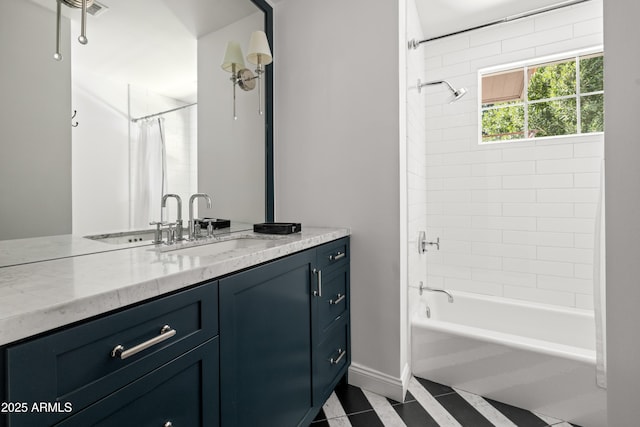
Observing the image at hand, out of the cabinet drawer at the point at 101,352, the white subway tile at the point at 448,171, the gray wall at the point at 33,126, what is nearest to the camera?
the cabinet drawer at the point at 101,352

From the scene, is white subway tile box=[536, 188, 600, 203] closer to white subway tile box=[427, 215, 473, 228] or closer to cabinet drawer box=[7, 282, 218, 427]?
white subway tile box=[427, 215, 473, 228]

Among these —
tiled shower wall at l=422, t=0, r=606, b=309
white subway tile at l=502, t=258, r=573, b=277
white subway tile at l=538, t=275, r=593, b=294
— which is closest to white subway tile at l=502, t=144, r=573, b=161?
tiled shower wall at l=422, t=0, r=606, b=309

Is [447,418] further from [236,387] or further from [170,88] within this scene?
[170,88]

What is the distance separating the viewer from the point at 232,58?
5.91ft

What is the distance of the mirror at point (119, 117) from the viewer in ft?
3.28

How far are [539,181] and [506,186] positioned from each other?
22 cm

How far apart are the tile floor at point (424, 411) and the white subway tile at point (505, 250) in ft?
3.90

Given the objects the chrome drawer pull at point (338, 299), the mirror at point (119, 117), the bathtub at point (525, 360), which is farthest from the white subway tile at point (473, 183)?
the mirror at point (119, 117)

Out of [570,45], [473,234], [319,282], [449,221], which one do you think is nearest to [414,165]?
[449,221]

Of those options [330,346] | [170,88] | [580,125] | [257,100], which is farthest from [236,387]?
[580,125]

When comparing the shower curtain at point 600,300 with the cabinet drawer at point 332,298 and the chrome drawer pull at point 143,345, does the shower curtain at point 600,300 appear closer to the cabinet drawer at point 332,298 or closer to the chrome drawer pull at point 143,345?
the cabinet drawer at point 332,298

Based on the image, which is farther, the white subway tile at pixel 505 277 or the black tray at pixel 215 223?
the white subway tile at pixel 505 277

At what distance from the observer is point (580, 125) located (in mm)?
2311

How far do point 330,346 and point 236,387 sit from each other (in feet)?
2.43
